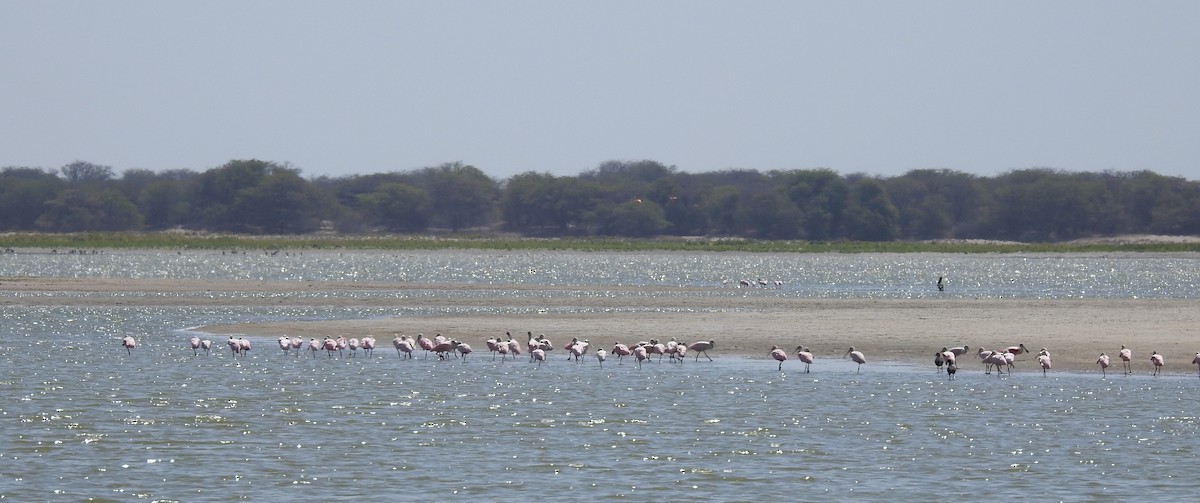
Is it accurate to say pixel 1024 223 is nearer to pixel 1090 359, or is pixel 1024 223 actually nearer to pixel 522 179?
pixel 522 179

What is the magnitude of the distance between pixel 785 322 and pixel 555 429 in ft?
46.9

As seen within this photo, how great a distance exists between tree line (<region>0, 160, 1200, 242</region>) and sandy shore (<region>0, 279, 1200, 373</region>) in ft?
267

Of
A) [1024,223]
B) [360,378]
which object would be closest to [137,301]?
[360,378]

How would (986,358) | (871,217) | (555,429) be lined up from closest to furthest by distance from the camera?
(555,429) < (986,358) < (871,217)

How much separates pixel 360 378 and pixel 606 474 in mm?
8735

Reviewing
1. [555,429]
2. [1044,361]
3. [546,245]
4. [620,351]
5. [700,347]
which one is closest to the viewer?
[555,429]

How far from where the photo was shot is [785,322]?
1240 inches

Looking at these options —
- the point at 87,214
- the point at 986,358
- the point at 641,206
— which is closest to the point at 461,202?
the point at 641,206

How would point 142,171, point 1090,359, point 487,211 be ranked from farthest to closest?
point 142,171 → point 487,211 → point 1090,359

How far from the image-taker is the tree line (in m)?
121

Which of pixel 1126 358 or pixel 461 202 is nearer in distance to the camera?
pixel 1126 358

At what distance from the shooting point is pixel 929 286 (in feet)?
172

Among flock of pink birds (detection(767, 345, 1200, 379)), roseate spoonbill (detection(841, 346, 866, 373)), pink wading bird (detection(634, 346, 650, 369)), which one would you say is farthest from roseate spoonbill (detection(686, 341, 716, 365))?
roseate spoonbill (detection(841, 346, 866, 373))

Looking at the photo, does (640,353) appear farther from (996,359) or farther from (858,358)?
(996,359)
